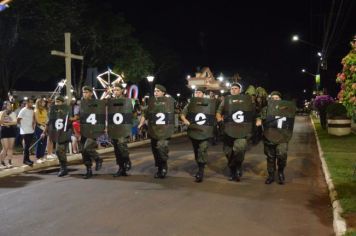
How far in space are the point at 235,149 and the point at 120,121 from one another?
2550 mm

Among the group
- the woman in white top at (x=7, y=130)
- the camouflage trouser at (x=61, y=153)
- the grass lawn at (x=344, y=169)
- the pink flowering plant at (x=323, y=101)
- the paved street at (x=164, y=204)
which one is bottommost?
the paved street at (x=164, y=204)

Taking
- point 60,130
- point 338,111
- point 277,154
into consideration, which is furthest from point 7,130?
point 338,111

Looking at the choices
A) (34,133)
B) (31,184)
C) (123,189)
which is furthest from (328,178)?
(34,133)

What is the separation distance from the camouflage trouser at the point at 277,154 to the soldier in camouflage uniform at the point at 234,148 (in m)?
0.52

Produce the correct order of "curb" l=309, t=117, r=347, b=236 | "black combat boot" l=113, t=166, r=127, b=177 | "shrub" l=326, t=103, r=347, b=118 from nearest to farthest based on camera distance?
"curb" l=309, t=117, r=347, b=236 < "black combat boot" l=113, t=166, r=127, b=177 < "shrub" l=326, t=103, r=347, b=118

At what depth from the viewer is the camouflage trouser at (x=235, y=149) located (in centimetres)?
999

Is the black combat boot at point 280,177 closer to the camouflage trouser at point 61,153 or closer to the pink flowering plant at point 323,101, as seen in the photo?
the camouflage trouser at point 61,153

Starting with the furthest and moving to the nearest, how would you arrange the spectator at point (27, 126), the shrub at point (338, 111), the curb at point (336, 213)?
the shrub at point (338, 111)
the spectator at point (27, 126)
the curb at point (336, 213)

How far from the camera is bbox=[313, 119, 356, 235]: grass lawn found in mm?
7433

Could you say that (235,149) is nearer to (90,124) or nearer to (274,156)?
(274,156)

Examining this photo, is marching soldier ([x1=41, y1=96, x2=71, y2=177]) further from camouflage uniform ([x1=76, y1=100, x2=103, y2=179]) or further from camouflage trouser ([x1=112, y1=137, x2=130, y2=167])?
camouflage trouser ([x1=112, y1=137, x2=130, y2=167])

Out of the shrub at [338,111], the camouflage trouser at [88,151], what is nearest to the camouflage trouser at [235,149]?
the camouflage trouser at [88,151]

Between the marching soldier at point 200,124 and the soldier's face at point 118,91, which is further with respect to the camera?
the soldier's face at point 118,91

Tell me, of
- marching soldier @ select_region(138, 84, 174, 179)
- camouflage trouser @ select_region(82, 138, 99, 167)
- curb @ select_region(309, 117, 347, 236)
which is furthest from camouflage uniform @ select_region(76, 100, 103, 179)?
curb @ select_region(309, 117, 347, 236)
